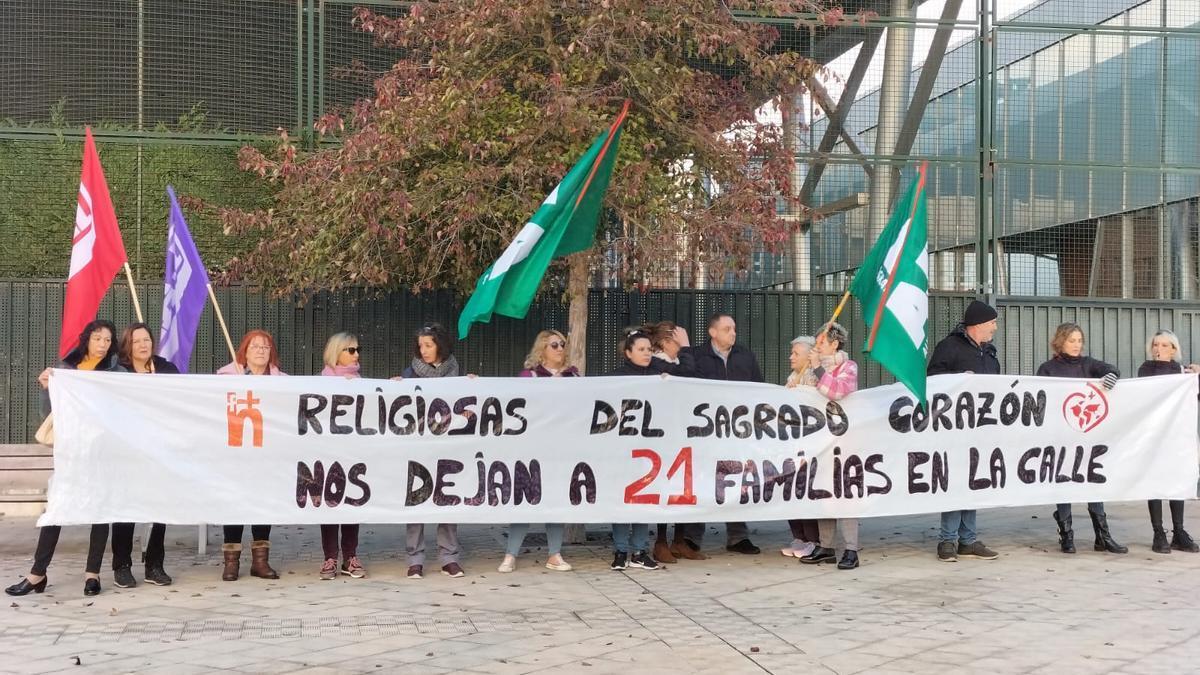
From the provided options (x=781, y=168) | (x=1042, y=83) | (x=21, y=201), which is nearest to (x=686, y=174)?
(x=781, y=168)

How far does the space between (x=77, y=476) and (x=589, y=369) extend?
5427 millimetres

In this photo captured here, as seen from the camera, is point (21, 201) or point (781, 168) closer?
point (781, 168)

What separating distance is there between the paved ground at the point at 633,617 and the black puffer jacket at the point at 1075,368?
4.45 feet

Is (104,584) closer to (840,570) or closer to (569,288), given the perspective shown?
(569,288)

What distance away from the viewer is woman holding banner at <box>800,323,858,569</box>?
945 cm

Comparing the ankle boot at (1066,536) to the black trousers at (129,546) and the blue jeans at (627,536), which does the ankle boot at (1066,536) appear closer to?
the blue jeans at (627,536)

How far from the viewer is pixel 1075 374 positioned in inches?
402

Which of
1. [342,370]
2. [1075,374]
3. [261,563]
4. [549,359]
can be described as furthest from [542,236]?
[1075,374]

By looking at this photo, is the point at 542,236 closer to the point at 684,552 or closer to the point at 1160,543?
the point at 684,552

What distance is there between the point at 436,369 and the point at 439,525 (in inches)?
43.3

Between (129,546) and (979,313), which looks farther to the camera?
(979,313)

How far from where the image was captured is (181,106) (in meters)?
12.5

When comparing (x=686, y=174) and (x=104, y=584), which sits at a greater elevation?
(x=686, y=174)

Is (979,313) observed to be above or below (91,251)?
below
